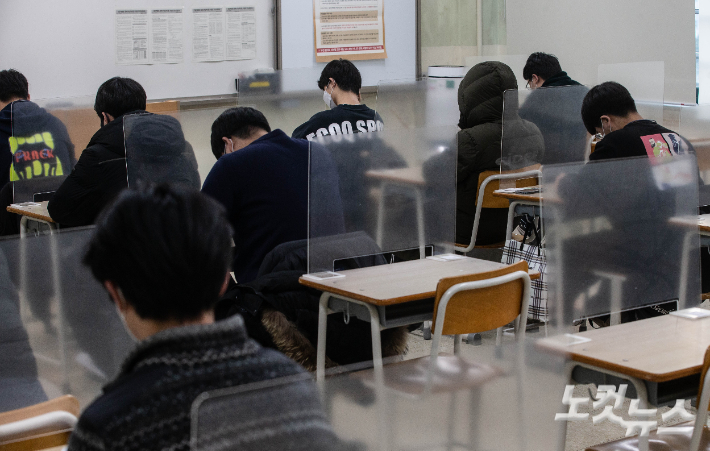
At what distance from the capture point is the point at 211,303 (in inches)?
40.1

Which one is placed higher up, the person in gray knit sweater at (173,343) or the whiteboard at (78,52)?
the whiteboard at (78,52)

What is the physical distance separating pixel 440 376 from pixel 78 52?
4.73m

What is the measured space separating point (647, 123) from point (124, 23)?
3630 millimetres

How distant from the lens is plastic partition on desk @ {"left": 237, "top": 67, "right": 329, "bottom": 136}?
5551 millimetres

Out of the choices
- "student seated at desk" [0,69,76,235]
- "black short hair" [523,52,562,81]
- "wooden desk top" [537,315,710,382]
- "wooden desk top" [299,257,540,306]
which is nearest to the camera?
"wooden desk top" [537,315,710,382]

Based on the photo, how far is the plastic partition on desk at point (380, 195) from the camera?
2725 millimetres

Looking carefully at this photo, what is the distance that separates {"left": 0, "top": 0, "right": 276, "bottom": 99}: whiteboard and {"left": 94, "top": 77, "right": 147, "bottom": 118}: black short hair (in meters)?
1.78

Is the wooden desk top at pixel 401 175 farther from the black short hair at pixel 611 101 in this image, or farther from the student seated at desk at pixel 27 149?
the student seated at desk at pixel 27 149

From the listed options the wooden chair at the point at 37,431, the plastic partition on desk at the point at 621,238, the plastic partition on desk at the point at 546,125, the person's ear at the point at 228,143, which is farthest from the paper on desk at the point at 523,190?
the wooden chair at the point at 37,431

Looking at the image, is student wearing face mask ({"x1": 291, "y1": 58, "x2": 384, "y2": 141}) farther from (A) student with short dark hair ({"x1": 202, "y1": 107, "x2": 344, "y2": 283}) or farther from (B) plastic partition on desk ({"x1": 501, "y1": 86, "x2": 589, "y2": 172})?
(A) student with short dark hair ({"x1": 202, "y1": 107, "x2": 344, "y2": 283})

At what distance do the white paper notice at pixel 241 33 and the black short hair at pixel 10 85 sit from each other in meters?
1.91

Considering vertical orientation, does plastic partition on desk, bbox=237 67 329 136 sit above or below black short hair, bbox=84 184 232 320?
above

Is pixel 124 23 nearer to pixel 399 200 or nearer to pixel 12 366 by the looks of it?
pixel 399 200

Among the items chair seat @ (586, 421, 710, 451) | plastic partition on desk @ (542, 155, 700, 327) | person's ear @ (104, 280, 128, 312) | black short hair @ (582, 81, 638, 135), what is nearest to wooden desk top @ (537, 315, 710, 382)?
chair seat @ (586, 421, 710, 451)
